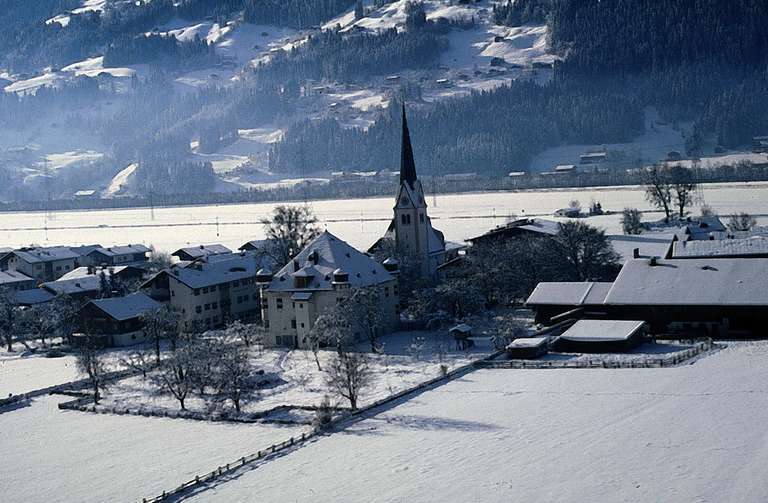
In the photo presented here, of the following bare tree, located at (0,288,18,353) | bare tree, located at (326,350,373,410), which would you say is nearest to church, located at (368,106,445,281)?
bare tree, located at (0,288,18,353)

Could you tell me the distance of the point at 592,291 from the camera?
49000mm

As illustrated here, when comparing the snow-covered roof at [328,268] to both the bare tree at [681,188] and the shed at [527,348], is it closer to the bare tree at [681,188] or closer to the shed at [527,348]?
the shed at [527,348]

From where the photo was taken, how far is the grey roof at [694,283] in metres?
44.3

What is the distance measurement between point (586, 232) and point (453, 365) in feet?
67.9

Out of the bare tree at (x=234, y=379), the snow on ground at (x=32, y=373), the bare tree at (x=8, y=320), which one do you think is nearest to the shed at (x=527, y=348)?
the bare tree at (x=234, y=379)

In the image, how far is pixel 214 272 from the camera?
59.2 metres

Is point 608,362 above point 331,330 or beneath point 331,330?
beneath

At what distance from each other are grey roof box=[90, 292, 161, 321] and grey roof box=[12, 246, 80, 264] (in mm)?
27164

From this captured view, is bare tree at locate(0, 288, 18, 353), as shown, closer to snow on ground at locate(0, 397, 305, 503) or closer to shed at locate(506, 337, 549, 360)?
snow on ground at locate(0, 397, 305, 503)

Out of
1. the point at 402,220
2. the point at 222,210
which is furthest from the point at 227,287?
the point at 222,210

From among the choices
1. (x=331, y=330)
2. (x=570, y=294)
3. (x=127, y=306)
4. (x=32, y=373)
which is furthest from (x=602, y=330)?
(x=127, y=306)

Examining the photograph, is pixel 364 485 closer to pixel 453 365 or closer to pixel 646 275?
pixel 453 365

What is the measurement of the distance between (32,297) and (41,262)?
17712 millimetres

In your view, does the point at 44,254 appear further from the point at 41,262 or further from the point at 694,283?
the point at 694,283
